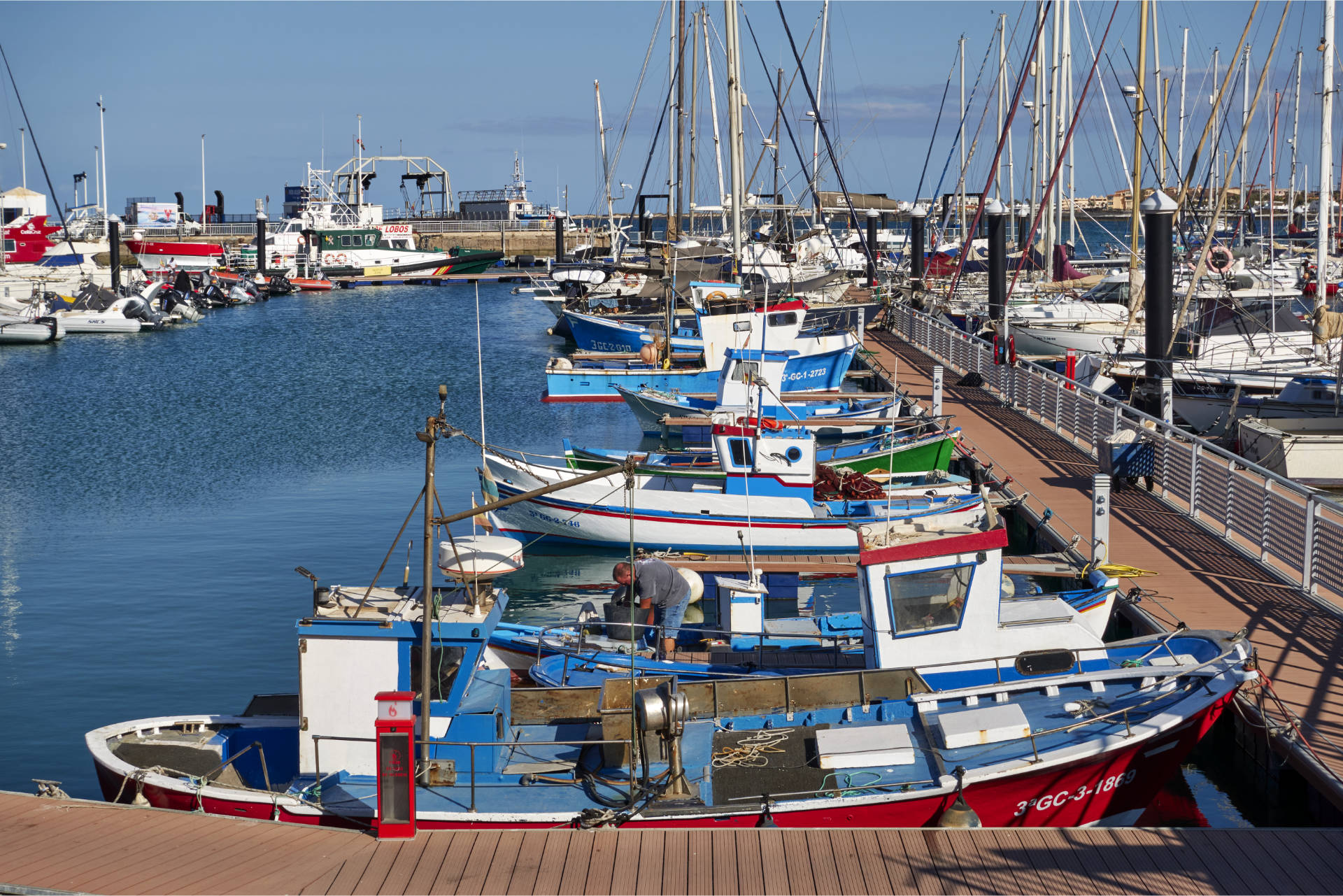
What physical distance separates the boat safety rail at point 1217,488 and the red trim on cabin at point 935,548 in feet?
17.0

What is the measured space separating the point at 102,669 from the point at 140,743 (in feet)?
21.3

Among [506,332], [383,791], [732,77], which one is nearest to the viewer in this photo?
[383,791]

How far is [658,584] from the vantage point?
14.8 metres

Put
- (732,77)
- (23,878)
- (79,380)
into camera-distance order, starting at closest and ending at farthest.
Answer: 1. (23,878)
2. (732,77)
3. (79,380)

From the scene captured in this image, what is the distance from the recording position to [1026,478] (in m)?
23.0

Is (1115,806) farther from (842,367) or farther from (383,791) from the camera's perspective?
(842,367)

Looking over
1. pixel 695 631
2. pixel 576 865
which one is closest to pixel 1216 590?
pixel 695 631

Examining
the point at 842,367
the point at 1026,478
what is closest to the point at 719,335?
the point at 842,367

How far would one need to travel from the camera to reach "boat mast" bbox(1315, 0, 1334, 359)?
28.8m

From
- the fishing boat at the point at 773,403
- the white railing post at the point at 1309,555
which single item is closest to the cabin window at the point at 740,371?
the fishing boat at the point at 773,403

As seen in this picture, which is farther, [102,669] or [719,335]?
[719,335]

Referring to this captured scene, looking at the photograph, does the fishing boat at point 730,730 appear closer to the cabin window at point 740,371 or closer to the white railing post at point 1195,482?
the white railing post at point 1195,482

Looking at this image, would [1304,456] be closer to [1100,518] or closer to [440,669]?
[1100,518]

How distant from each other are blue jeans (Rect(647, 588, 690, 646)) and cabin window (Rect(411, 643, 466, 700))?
4.02 m
